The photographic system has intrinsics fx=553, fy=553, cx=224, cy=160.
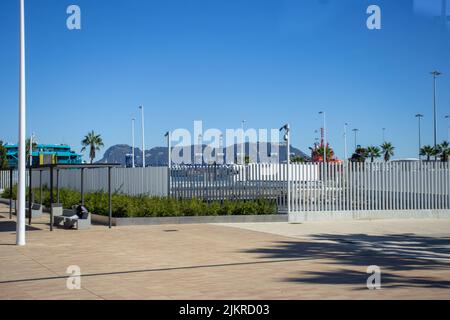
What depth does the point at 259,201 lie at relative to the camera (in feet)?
80.4

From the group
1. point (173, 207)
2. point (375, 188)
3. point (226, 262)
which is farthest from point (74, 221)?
point (375, 188)

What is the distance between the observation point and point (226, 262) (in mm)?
12148

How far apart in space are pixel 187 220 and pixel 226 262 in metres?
10.1

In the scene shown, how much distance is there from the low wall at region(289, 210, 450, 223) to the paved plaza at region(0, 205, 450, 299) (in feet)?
11.2

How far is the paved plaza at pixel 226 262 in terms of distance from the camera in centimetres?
899

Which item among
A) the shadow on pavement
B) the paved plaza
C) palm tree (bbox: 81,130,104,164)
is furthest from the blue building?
the shadow on pavement

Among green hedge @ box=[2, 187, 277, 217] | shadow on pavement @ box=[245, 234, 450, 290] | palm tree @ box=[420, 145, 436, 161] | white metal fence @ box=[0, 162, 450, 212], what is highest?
palm tree @ box=[420, 145, 436, 161]

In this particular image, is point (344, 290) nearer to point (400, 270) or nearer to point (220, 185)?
point (400, 270)

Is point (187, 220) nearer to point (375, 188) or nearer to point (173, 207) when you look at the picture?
point (173, 207)

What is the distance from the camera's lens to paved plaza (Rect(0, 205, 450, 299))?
8.99 m

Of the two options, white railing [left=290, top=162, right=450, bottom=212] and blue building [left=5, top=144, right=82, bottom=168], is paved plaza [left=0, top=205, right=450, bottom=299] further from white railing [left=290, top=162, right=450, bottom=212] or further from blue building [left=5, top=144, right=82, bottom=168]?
blue building [left=5, top=144, right=82, bottom=168]

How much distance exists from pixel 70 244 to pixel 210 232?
5.09 m

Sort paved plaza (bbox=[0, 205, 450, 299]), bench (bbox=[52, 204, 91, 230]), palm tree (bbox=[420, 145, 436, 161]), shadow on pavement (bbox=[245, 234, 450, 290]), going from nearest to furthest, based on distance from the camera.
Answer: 1. paved plaza (bbox=[0, 205, 450, 299])
2. shadow on pavement (bbox=[245, 234, 450, 290])
3. bench (bbox=[52, 204, 91, 230])
4. palm tree (bbox=[420, 145, 436, 161])
